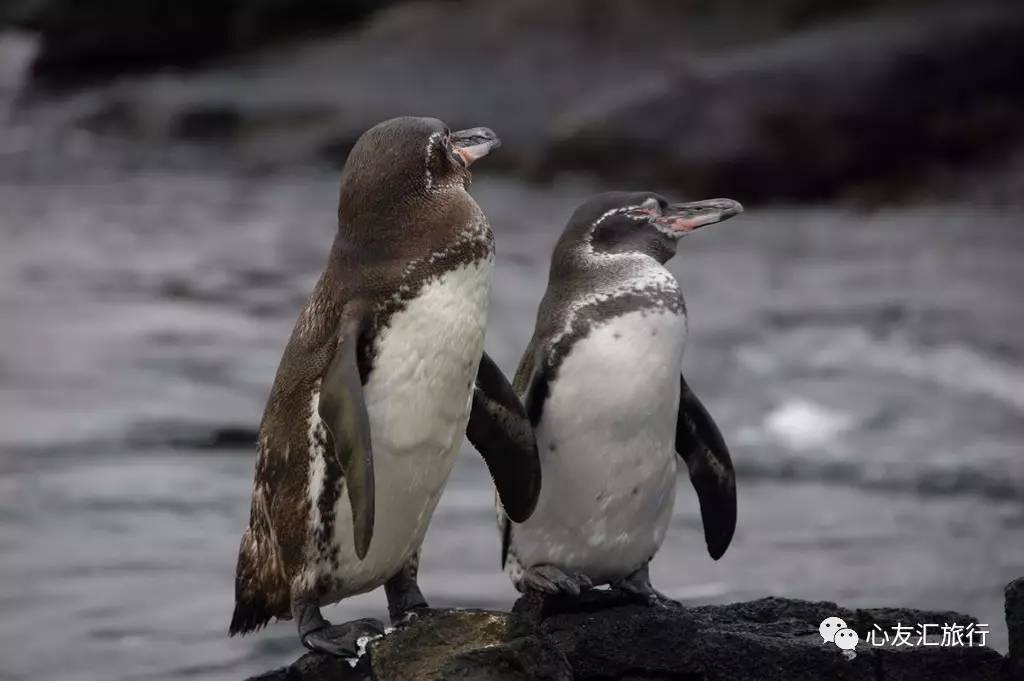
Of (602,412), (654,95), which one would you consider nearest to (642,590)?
(602,412)

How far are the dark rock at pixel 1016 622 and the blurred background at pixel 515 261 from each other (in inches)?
64.0

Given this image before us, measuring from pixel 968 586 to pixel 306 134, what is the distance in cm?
1347

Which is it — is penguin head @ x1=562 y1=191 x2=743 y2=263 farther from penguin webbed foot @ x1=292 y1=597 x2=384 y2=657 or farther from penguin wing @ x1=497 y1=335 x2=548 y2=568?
penguin webbed foot @ x1=292 y1=597 x2=384 y2=657

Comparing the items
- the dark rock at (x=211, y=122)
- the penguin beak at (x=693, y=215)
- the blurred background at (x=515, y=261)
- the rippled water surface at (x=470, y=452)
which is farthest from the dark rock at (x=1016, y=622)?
the dark rock at (x=211, y=122)

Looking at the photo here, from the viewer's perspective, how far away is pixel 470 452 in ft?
32.2

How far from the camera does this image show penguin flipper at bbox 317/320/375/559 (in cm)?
370

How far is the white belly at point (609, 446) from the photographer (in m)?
4.20

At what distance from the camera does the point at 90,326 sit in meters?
12.6

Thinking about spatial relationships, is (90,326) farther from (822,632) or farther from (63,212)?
(822,632)

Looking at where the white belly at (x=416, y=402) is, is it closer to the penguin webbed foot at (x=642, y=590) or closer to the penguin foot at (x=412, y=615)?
the penguin foot at (x=412, y=615)

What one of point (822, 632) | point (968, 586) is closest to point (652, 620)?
point (822, 632)

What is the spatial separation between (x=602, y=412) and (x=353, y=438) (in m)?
0.71

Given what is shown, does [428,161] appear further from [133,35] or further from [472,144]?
[133,35]

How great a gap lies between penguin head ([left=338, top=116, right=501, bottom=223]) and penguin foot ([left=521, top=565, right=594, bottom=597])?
879 mm
